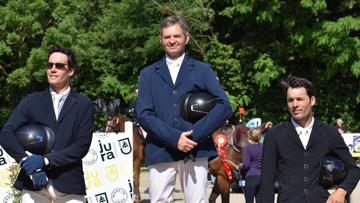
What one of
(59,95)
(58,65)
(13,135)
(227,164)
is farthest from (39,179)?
(227,164)

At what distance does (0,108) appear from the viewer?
29.6 meters

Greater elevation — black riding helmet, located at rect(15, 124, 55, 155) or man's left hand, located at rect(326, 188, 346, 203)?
black riding helmet, located at rect(15, 124, 55, 155)

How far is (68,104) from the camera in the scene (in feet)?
18.4

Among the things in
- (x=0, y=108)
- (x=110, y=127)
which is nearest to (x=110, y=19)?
(x=0, y=108)

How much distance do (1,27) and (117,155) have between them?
53.2 ft

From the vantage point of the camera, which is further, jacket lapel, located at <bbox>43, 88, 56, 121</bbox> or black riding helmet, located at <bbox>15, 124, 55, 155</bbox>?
jacket lapel, located at <bbox>43, 88, 56, 121</bbox>

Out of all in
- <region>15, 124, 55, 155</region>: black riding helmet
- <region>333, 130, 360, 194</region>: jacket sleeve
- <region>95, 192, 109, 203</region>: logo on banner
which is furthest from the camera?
<region>95, 192, 109, 203</region>: logo on banner

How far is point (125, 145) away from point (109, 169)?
0.48 metres

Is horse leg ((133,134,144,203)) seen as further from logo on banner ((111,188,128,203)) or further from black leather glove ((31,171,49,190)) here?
black leather glove ((31,171,49,190))

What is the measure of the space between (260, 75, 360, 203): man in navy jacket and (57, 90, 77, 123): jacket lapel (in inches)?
55.5

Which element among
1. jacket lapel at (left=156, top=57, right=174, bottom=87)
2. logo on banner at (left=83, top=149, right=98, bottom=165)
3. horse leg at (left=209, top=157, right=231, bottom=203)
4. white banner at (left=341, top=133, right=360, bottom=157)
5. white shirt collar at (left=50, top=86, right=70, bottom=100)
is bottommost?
white banner at (left=341, top=133, right=360, bottom=157)

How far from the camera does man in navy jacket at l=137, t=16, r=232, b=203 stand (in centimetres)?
557

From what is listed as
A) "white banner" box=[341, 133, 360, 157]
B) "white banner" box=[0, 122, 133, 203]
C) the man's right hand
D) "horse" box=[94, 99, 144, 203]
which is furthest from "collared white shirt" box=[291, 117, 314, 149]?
"white banner" box=[341, 133, 360, 157]

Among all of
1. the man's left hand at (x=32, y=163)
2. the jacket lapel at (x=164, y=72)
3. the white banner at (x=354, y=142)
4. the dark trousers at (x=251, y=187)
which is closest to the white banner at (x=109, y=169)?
the dark trousers at (x=251, y=187)
